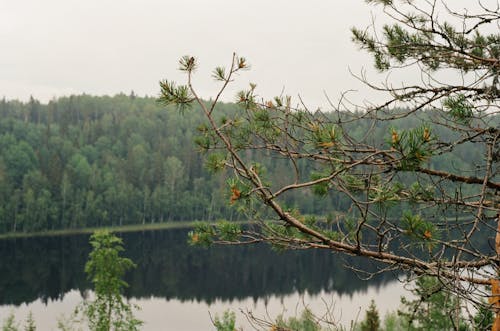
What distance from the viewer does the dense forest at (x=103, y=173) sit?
71.8 meters

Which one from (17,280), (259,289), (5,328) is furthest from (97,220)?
(5,328)

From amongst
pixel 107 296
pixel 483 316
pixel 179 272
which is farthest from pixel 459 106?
pixel 179 272

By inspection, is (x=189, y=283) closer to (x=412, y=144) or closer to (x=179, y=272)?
(x=179, y=272)

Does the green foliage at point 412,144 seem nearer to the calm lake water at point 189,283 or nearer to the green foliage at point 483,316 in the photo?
the green foliage at point 483,316

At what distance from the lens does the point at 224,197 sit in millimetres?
3334

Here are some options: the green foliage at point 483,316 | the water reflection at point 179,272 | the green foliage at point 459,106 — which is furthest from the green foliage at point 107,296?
the water reflection at point 179,272

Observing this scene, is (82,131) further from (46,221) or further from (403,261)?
(403,261)

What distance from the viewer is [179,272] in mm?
49625

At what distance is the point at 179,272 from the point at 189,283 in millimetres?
4199

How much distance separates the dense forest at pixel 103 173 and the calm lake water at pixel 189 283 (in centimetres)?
902

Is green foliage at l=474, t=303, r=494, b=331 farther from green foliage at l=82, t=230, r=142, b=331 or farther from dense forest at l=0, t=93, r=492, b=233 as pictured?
dense forest at l=0, t=93, r=492, b=233

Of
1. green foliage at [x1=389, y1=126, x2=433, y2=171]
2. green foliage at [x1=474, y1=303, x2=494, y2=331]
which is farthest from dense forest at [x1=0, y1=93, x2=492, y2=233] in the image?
green foliage at [x1=389, y1=126, x2=433, y2=171]

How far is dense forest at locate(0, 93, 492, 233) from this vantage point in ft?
235

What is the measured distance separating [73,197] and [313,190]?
76456mm
